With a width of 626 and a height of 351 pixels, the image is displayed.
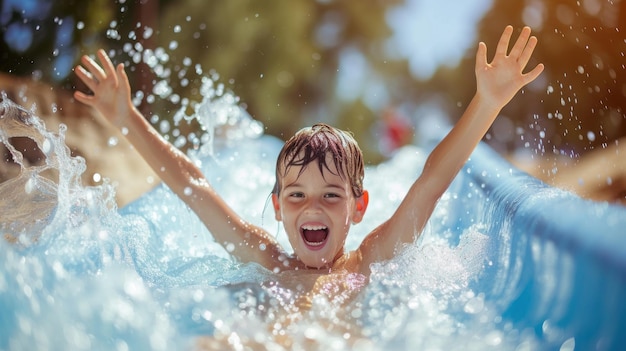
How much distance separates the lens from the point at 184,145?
324cm

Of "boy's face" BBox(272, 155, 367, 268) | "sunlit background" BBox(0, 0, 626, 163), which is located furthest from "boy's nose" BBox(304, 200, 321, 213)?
"sunlit background" BBox(0, 0, 626, 163)

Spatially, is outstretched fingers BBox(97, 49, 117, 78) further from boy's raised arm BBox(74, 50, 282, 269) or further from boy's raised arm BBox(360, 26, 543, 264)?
boy's raised arm BBox(360, 26, 543, 264)

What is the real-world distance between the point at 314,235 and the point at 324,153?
0.71ft

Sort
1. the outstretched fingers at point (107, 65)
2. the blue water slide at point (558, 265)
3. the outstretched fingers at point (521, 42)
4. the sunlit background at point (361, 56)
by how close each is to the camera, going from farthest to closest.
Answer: the sunlit background at point (361, 56), the outstretched fingers at point (107, 65), the outstretched fingers at point (521, 42), the blue water slide at point (558, 265)

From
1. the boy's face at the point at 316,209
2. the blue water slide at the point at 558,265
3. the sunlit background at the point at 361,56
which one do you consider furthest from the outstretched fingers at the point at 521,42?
the sunlit background at the point at 361,56

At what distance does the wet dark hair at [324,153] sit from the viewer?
1782 mm

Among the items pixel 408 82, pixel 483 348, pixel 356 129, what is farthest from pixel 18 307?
pixel 408 82

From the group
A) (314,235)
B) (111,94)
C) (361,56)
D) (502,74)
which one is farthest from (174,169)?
(361,56)

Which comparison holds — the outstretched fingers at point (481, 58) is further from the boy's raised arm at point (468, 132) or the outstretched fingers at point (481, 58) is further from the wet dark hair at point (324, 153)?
the wet dark hair at point (324, 153)

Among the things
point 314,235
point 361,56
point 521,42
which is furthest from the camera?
point 361,56

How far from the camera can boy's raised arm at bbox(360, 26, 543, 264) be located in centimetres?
174

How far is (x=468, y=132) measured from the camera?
1.75m

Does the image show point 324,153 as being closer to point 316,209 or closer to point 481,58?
point 316,209

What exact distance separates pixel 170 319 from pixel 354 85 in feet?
14.5
